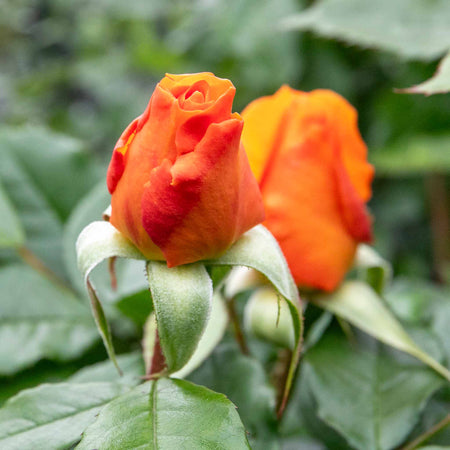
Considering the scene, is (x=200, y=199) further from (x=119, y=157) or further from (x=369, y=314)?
(x=369, y=314)

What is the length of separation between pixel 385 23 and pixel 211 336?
0.56 metres

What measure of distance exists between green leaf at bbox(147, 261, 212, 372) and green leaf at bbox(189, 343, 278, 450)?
11 cm

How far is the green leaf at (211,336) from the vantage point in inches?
17.0

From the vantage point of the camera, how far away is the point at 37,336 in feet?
2.04

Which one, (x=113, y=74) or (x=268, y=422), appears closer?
(x=268, y=422)

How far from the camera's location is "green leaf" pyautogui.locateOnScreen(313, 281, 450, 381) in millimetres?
483

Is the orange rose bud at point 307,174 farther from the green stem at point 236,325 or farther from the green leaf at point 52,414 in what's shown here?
the green leaf at point 52,414

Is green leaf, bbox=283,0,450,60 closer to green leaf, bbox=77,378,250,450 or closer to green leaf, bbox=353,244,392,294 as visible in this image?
green leaf, bbox=353,244,392,294

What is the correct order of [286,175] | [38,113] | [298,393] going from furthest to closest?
[38,113] → [298,393] → [286,175]

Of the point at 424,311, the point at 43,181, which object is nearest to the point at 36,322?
the point at 43,181

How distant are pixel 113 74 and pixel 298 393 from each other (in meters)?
1.27

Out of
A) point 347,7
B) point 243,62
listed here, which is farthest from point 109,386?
point 243,62

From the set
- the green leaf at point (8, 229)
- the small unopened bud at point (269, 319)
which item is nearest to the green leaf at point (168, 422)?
the small unopened bud at point (269, 319)

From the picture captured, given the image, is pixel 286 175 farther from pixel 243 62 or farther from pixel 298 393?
pixel 243 62
